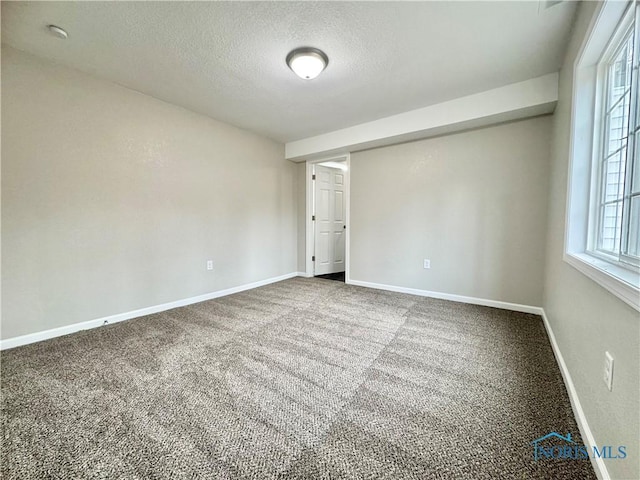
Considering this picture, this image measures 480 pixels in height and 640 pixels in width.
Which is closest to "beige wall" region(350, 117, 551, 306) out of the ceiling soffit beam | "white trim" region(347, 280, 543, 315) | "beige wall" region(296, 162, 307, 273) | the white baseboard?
"white trim" region(347, 280, 543, 315)

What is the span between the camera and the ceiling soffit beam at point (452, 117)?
7.70ft

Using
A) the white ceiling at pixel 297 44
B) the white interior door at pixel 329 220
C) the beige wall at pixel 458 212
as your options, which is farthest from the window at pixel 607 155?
the white interior door at pixel 329 220

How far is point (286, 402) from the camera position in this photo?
1.40 m

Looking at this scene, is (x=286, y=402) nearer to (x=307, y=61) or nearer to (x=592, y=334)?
(x=592, y=334)

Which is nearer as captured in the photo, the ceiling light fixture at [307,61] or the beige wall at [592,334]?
the beige wall at [592,334]

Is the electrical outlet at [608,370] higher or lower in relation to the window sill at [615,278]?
lower

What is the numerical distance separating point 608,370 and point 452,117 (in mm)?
2619

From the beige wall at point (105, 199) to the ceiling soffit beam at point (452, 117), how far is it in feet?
4.85

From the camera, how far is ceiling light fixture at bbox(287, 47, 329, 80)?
1927mm

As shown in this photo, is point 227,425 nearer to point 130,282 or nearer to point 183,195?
point 130,282

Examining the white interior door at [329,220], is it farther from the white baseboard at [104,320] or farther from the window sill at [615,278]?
the window sill at [615,278]

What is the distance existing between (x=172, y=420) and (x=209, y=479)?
43 cm

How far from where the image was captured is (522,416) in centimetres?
128

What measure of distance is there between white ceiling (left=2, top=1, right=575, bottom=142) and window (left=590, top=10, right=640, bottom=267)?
0.55 m
